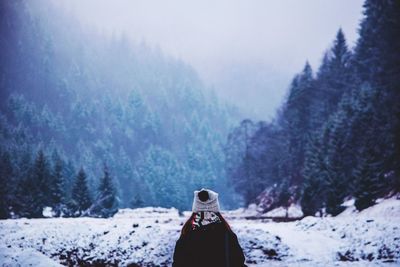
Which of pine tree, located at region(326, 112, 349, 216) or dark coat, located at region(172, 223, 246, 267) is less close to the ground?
pine tree, located at region(326, 112, 349, 216)

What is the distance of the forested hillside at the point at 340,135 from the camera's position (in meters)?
34.2

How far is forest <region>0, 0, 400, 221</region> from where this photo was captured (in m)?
41.7

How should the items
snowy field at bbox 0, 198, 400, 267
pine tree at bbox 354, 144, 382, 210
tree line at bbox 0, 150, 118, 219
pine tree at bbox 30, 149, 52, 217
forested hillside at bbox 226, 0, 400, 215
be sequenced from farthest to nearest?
pine tree at bbox 30, 149, 52, 217
tree line at bbox 0, 150, 118, 219
forested hillside at bbox 226, 0, 400, 215
pine tree at bbox 354, 144, 382, 210
snowy field at bbox 0, 198, 400, 267

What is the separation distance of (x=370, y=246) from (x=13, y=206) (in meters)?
41.5

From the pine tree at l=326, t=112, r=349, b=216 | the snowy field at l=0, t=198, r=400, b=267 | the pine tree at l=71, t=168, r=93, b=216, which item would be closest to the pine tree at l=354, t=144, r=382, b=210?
the pine tree at l=326, t=112, r=349, b=216

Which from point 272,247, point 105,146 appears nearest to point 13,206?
point 272,247

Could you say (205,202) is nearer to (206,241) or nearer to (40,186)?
(206,241)

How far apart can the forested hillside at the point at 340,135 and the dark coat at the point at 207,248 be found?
29.7 m

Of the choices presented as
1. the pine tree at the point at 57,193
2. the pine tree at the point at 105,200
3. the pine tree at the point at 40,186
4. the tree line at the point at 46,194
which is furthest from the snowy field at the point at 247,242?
the pine tree at the point at 57,193

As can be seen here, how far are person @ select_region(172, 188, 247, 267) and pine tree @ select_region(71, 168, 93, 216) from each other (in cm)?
4640

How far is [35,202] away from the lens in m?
44.6

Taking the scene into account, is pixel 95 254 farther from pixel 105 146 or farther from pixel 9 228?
pixel 105 146

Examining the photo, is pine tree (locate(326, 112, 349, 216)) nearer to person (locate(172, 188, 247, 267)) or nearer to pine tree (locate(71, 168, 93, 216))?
pine tree (locate(71, 168, 93, 216))

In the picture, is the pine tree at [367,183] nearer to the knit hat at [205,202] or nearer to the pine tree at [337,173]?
the pine tree at [337,173]
